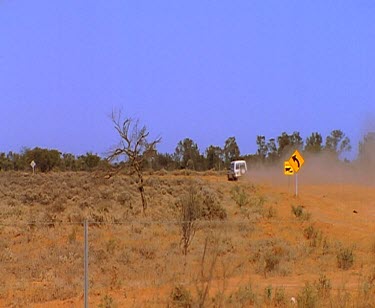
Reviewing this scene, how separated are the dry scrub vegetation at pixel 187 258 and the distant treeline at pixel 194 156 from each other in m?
53.9

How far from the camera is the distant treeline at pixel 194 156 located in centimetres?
8900

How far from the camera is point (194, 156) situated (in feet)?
340

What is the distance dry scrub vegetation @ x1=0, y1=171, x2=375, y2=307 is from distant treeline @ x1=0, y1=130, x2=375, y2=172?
2123 inches

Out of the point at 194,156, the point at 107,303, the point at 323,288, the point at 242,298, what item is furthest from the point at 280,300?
the point at 194,156

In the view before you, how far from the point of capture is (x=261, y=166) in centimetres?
8619

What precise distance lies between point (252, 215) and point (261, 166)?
5560 cm

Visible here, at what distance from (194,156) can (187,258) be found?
8511 cm

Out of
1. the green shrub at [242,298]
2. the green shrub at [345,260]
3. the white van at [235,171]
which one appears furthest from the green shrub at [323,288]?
the white van at [235,171]

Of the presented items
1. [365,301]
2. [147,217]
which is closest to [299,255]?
[365,301]

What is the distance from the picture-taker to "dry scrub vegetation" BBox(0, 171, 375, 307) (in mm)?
13445

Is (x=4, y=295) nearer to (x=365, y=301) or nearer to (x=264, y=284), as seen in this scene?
(x=264, y=284)

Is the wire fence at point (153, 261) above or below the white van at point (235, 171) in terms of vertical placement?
below

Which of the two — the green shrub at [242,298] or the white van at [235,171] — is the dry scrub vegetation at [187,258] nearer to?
the green shrub at [242,298]

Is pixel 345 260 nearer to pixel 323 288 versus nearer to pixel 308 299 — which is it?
pixel 323 288
